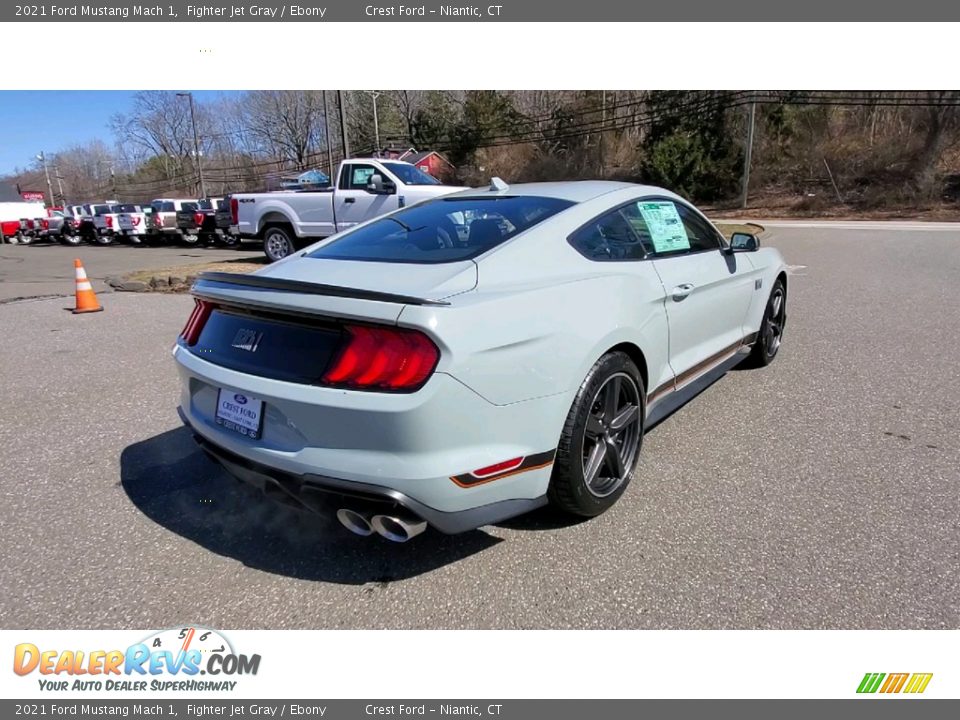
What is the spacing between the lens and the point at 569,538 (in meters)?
2.63

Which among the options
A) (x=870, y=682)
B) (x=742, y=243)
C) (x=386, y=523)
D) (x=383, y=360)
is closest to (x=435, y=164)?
(x=742, y=243)

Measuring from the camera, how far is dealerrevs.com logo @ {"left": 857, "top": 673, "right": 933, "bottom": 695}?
1.97 m

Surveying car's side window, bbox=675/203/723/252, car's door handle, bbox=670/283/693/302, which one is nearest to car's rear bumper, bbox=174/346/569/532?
car's door handle, bbox=670/283/693/302

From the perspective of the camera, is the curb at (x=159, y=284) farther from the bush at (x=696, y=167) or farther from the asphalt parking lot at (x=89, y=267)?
the bush at (x=696, y=167)

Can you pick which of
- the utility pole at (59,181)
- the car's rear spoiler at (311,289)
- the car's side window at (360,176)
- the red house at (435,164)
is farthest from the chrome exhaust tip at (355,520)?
the utility pole at (59,181)

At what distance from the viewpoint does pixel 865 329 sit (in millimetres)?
6297

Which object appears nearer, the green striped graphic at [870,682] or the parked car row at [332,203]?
the green striped graphic at [870,682]

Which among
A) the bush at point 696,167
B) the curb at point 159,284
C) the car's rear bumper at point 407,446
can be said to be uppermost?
the bush at point 696,167

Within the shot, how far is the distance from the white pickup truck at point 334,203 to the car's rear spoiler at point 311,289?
8881 millimetres

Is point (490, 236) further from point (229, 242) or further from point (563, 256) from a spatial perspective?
point (229, 242)

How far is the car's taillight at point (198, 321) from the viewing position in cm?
266

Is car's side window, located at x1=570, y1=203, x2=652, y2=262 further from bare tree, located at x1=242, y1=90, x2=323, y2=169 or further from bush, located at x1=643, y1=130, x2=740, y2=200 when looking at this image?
bare tree, located at x1=242, y1=90, x2=323, y2=169

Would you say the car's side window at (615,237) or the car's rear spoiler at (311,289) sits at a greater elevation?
the car's side window at (615,237)

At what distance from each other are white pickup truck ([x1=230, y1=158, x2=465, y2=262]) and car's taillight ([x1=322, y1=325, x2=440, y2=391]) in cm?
950
